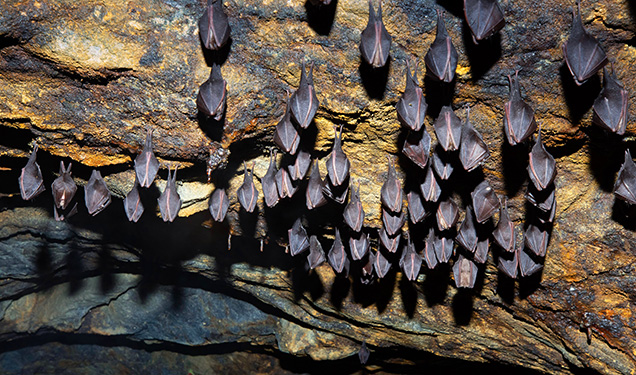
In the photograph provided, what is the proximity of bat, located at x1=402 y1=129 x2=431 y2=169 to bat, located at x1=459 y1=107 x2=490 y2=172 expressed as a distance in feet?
0.98

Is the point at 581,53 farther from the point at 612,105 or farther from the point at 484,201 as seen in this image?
the point at 484,201

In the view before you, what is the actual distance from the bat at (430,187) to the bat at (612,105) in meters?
1.40

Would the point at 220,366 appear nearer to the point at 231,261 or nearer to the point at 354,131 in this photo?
the point at 231,261

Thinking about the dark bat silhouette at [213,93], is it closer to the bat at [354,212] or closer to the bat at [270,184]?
the bat at [270,184]

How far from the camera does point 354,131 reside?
15.0ft

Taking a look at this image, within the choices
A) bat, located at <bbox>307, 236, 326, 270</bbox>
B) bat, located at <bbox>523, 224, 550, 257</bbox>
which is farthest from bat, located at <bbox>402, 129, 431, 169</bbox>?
bat, located at <bbox>307, 236, 326, 270</bbox>

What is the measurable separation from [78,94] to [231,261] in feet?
11.0

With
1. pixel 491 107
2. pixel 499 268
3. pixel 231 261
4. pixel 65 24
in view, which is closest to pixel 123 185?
pixel 65 24

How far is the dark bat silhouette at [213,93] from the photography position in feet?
12.8

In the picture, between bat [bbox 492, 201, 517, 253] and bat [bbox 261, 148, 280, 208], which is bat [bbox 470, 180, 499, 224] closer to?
bat [bbox 492, 201, 517, 253]

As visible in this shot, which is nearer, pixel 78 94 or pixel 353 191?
pixel 78 94

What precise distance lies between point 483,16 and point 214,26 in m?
2.06

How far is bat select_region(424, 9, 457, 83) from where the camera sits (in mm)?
3553

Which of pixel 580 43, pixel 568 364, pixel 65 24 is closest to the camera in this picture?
pixel 580 43
